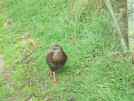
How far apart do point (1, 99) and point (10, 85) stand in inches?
12.7

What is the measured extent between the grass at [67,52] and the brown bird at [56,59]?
0.16m

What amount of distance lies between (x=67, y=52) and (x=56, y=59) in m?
0.64

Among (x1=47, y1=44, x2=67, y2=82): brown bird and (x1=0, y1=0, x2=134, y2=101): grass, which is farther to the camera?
(x1=47, y1=44, x2=67, y2=82): brown bird

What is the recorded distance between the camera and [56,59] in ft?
18.3

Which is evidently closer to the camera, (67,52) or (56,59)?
(56,59)

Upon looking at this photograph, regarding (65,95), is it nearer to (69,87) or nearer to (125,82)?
(69,87)

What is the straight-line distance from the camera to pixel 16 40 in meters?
6.79

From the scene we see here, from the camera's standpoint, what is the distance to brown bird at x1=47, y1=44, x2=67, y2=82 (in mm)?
5586

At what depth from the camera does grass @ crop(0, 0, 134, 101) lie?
5434 millimetres

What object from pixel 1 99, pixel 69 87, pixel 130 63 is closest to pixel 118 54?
pixel 130 63

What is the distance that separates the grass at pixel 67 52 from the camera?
17.8 ft

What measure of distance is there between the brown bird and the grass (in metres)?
0.16

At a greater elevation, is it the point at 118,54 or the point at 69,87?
the point at 118,54

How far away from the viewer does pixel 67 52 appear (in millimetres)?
6195
